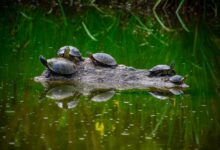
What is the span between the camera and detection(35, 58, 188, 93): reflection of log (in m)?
10.9

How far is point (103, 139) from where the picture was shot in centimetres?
769

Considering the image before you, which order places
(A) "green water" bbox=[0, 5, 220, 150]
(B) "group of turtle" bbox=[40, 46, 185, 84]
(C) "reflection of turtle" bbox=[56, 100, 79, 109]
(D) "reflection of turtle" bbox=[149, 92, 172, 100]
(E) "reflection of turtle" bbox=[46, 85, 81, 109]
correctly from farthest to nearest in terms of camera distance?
(B) "group of turtle" bbox=[40, 46, 185, 84], (D) "reflection of turtle" bbox=[149, 92, 172, 100], (E) "reflection of turtle" bbox=[46, 85, 81, 109], (C) "reflection of turtle" bbox=[56, 100, 79, 109], (A) "green water" bbox=[0, 5, 220, 150]

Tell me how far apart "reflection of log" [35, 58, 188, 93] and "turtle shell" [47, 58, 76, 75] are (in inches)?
4.6

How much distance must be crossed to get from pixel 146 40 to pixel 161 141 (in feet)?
26.8

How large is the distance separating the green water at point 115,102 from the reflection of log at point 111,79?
1.35 ft

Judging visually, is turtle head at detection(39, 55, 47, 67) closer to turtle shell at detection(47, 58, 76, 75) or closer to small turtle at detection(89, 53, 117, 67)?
turtle shell at detection(47, 58, 76, 75)

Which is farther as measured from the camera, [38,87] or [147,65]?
[147,65]

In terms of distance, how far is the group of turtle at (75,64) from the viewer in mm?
11195

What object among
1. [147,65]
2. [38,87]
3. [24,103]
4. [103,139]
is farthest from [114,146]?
Answer: [147,65]

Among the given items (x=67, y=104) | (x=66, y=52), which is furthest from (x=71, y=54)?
(x=67, y=104)

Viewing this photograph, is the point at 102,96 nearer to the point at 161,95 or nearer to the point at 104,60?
the point at 161,95

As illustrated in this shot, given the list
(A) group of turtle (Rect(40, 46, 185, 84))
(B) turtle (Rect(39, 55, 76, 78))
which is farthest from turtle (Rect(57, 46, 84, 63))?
(B) turtle (Rect(39, 55, 76, 78))

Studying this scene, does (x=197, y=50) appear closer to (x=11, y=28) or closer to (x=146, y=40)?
(x=146, y=40)

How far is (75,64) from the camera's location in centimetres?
1158
